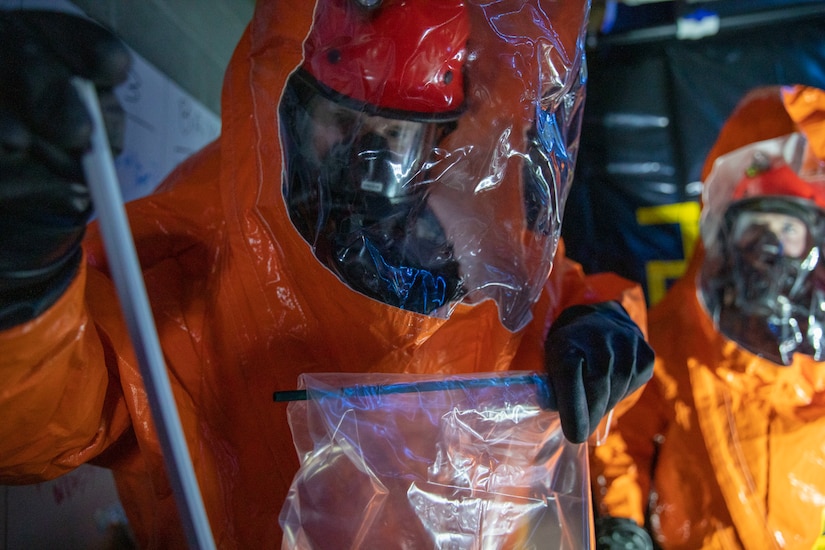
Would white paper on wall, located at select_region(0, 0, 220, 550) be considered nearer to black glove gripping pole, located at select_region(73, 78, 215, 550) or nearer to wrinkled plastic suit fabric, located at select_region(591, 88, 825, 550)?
black glove gripping pole, located at select_region(73, 78, 215, 550)

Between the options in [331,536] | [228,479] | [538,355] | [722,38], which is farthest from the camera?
[722,38]

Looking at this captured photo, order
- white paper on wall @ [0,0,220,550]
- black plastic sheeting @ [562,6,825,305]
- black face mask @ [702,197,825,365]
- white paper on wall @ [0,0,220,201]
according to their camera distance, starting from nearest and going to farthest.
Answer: white paper on wall @ [0,0,220,550], white paper on wall @ [0,0,220,201], black face mask @ [702,197,825,365], black plastic sheeting @ [562,6,825,305]

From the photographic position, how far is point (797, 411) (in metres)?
1.03

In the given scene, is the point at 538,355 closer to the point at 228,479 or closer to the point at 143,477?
the point at 228,479

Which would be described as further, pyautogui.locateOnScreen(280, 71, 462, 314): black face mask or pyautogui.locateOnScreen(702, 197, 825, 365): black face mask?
pyautogui.locateOnScreen(702, 197, 825, 365): black face mask

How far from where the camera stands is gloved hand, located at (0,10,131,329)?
0.90 ft

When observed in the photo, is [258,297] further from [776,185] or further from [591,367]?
[776,185]

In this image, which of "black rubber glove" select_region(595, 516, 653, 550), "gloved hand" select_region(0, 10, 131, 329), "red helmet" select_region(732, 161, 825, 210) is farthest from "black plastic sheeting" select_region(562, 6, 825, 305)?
"gloved hand" select_region(0, 10, 131, 329)

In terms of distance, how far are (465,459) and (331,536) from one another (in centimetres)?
14

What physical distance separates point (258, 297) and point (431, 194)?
0.23m

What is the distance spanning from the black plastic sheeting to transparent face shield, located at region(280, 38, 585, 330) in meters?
0.99

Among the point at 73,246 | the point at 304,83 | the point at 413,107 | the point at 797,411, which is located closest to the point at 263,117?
the point at 304,83

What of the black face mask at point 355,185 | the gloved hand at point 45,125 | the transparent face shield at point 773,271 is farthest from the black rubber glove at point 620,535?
the gloved hand at point 45,125

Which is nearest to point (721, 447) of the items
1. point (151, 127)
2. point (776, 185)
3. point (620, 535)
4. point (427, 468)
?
point (620, 535)
